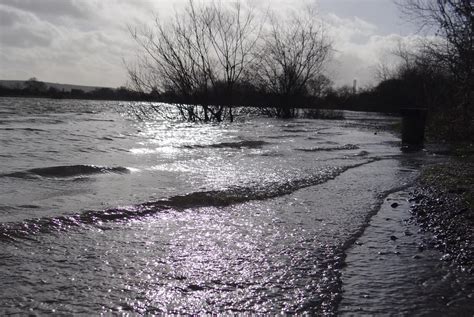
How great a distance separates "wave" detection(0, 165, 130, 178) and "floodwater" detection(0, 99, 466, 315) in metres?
0.02

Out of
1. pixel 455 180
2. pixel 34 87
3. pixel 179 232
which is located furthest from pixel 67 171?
pixel 34 87

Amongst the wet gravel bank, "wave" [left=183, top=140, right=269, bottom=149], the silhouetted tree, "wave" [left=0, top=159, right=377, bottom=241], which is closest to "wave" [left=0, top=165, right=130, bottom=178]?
"wave" [left=0, top=159, right=377, bottom=241]

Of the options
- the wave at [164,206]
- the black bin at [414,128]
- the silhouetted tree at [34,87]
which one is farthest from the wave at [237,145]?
the silhouetted tree at [34,87]

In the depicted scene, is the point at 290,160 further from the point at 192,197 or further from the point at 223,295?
the point at 223,295

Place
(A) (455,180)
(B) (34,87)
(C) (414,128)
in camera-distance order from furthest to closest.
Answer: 1. (B) (34,87)
2. (C) (414,128)
3. (A) (455,180)

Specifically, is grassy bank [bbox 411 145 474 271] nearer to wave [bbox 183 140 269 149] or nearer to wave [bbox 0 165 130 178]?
wave [bbox 0 165 130 178]

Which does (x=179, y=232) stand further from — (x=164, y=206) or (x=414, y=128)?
(x=414, y=128)

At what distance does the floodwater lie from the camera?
2.67 meters

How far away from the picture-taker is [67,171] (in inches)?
283

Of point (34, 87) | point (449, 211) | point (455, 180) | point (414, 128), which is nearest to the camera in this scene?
point (449, 211)

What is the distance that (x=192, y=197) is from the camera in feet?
18.0

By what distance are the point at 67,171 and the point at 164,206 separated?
9.51 feet

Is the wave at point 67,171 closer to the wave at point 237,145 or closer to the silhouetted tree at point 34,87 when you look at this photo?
the wave at point 237,145

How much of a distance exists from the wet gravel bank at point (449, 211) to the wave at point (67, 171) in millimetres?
4536
